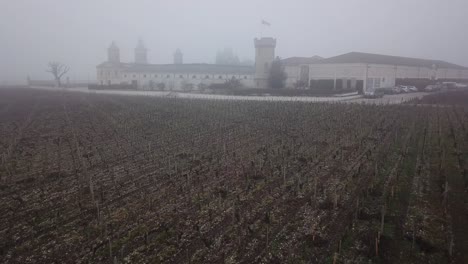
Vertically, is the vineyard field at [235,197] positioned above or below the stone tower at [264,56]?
below

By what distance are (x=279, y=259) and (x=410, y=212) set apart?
3564mm

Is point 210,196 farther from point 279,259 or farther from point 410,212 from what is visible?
point 410,212

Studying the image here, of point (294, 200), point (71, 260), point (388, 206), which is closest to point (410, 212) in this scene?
point (388, 206)

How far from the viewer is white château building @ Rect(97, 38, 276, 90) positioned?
6419 centimetres

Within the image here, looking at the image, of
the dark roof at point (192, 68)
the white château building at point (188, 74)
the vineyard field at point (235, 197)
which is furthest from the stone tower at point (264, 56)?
the vineyard field at point (235, 197)

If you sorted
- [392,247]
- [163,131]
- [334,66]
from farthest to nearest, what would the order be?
[334,66] → [163,131] → [392,247]

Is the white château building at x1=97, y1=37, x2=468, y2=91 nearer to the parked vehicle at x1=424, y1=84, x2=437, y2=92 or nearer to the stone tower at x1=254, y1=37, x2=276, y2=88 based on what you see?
the stone tower at x1=254, y1=37, x2=276, y2=88

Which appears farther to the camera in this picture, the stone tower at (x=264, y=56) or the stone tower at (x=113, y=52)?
the stone tower at (x=113, y=52)

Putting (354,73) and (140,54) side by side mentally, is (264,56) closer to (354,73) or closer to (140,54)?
(354,73)

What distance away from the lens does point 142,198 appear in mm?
8930

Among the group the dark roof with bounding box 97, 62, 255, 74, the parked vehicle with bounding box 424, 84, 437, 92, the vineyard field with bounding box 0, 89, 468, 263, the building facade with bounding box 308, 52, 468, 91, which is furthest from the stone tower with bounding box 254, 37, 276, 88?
the vineyard field with bounding box 0, 89, 468, 263

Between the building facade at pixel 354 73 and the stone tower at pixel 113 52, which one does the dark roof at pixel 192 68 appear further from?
the building facade at pixel 354 73

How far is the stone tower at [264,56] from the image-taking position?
63.5m

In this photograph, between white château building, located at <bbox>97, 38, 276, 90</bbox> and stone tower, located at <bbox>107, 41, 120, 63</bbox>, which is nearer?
white château building, located at <bbox>97, 38, 276, 90</bbox>
